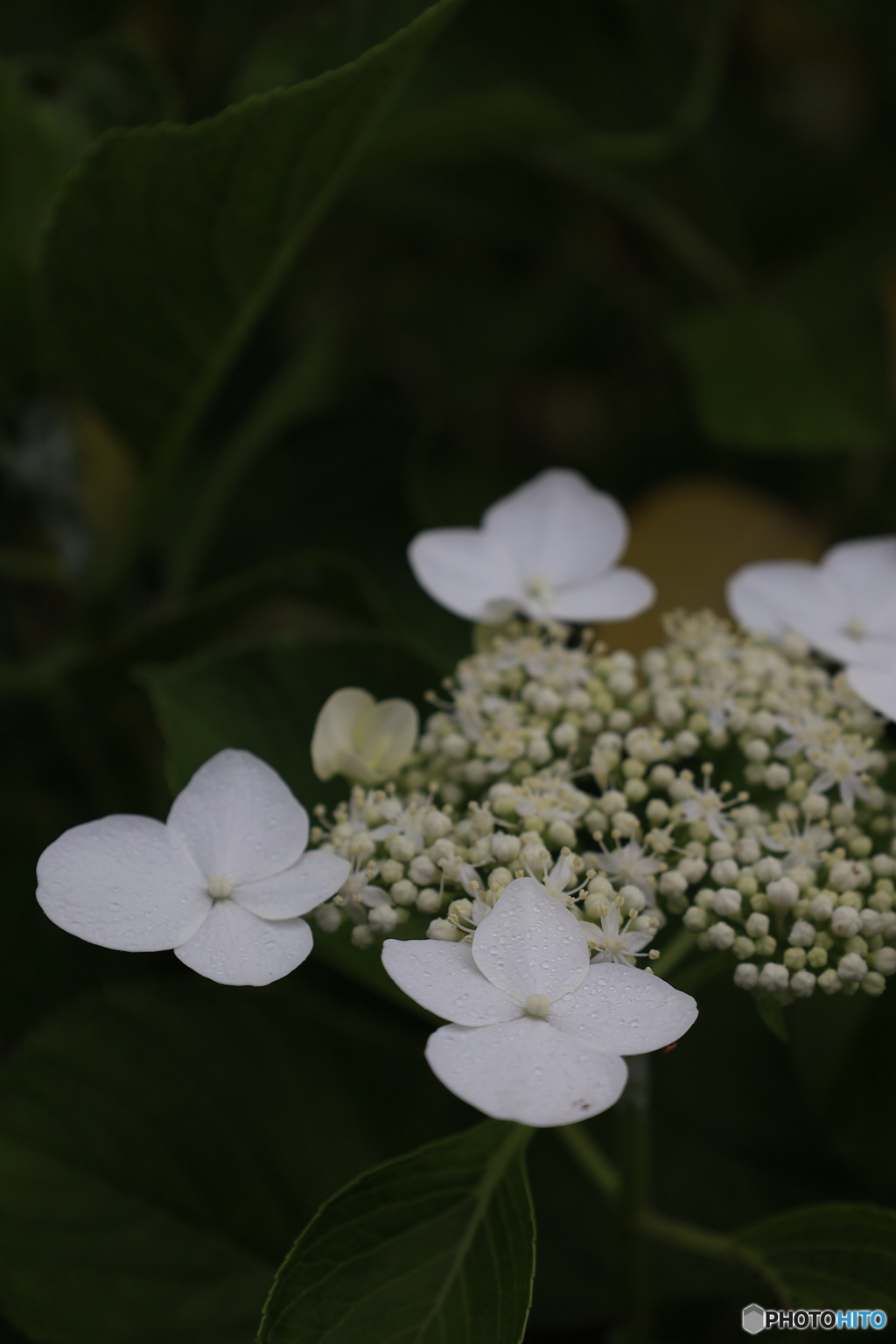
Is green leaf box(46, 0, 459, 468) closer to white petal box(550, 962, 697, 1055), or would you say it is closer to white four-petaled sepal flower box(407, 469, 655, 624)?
white four-petaled sepal flower box(407, 469, 655, 624)

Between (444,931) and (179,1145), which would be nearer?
(444,931)

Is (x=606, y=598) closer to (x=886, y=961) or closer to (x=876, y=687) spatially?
(x=876, y=687)

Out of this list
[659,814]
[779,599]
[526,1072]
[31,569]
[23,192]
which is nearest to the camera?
[526,1072]

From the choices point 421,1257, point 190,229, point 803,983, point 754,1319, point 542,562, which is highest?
point 190,229

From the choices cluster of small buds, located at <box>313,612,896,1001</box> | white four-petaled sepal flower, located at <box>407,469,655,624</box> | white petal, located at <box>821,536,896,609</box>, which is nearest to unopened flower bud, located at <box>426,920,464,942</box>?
cluster of small buds, located at <box>313,612,896,1001</box>

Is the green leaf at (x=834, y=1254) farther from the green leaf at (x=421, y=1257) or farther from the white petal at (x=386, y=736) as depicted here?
the white petal at (x=386, y=736)

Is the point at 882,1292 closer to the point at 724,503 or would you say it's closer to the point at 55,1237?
the point at 55,1237

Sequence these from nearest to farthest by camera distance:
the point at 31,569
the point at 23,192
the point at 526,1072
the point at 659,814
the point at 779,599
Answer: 1. the point at 526,1072
2. the point at 659,814
3. the point at 779,599
4. the point at 23,192
5. the point at 31,569

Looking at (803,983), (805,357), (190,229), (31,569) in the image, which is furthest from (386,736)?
(805,357)
